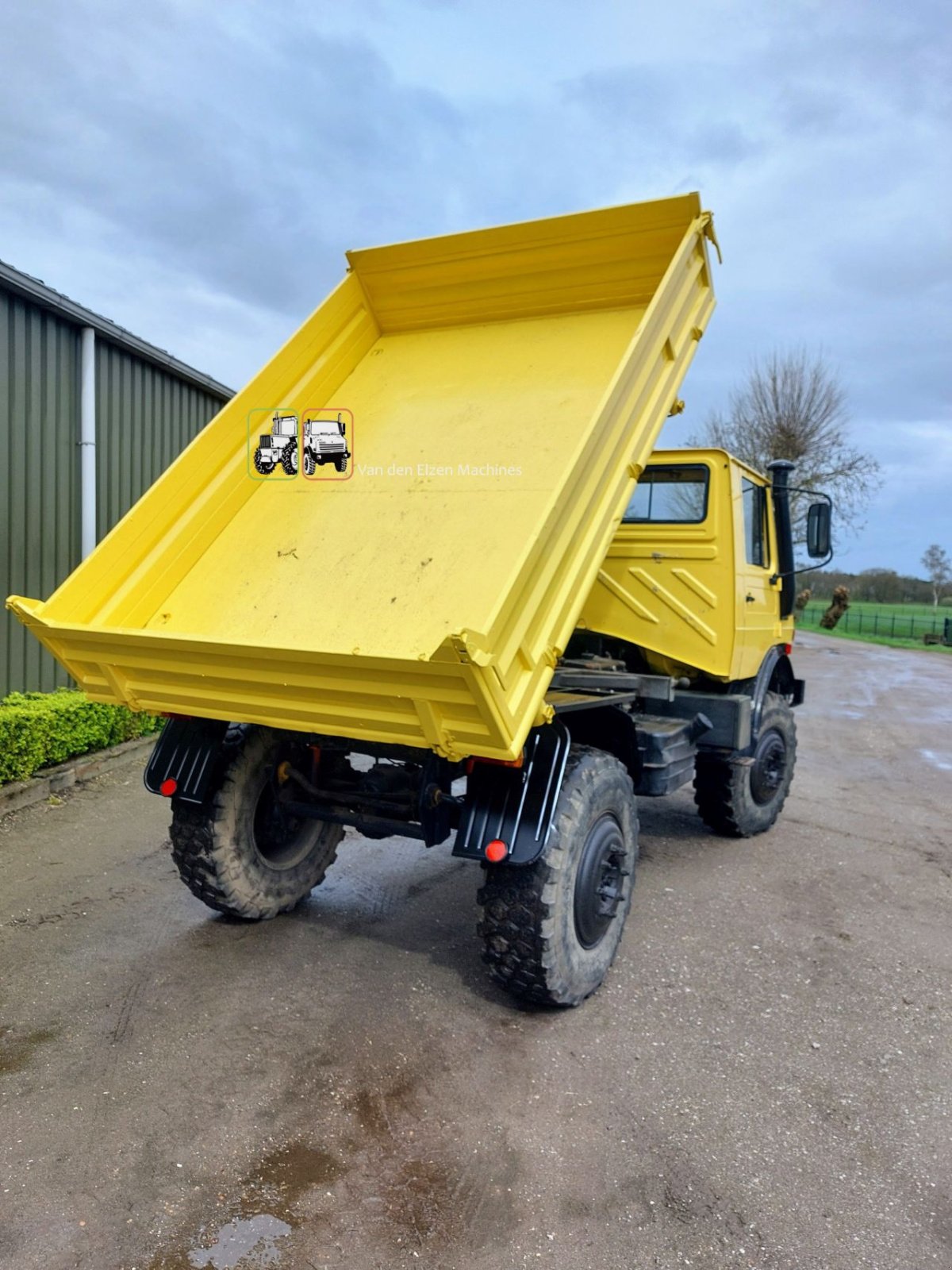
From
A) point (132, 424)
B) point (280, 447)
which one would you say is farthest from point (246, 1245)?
point (132, 424)

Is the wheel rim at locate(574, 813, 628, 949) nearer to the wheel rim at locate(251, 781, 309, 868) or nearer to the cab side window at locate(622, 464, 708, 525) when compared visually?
the wheel rim at locate(251, 781, 309, 868)

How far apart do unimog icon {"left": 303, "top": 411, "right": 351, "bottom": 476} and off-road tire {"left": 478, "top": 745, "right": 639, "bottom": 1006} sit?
1703 millimetres

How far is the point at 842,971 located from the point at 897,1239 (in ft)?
5.69

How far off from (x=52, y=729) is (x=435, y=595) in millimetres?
4607

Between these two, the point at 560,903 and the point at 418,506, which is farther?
the point at 418,506

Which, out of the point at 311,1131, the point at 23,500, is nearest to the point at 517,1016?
the point at 311,1131

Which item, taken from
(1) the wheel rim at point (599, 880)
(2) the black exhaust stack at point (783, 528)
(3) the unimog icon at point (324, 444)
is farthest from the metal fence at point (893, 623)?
(3) the unimog icon at point (324, 444)

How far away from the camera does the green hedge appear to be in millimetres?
6176

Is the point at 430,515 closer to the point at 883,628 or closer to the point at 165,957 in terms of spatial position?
the point at 165,957

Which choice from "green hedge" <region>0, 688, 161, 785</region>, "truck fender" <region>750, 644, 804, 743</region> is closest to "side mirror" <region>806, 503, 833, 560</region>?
"truck fender" <region>750, 644, 804, 743</region>

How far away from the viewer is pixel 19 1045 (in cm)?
322

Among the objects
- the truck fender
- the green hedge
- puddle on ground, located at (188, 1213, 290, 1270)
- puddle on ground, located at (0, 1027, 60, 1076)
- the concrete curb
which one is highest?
the truck fender

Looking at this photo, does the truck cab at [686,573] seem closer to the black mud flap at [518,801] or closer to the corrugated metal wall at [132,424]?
the black mud flap at [518,801]

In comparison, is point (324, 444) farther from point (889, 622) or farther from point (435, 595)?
point (889, 622)
